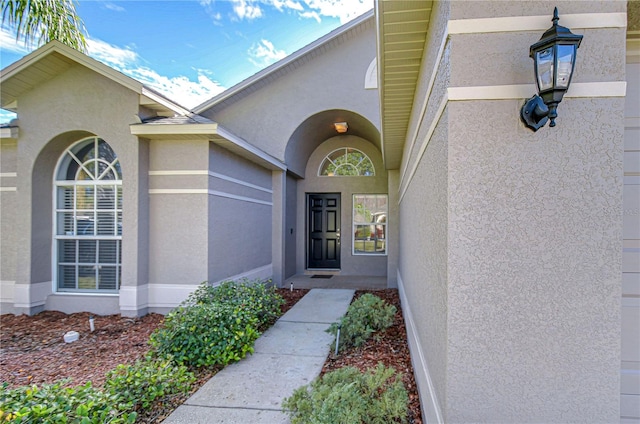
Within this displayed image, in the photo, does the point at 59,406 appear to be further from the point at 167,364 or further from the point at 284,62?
the point at 284,62

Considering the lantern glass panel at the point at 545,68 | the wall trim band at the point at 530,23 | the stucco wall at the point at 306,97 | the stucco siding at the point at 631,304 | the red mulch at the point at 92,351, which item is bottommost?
the red mulch at the point at 92,351

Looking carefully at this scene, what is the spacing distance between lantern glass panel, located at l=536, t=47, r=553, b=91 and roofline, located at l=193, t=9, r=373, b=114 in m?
7.72

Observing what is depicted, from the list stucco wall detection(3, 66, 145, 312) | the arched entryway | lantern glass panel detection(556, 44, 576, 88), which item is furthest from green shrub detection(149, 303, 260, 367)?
the arched entryway

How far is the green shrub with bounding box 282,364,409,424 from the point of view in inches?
92.0

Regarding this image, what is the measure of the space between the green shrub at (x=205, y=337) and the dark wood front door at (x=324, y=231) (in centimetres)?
615

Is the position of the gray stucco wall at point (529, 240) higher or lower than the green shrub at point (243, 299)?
higher

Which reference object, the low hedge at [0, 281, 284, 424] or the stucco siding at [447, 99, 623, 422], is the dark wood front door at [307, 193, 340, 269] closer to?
the low hedge at [0, 281, 284, 424]

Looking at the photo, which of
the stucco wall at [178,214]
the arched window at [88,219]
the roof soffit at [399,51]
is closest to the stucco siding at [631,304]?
the roof soffit at [399,51]

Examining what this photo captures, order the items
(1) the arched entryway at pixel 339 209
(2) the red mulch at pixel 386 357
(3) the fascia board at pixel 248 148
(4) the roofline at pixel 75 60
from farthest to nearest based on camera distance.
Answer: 1. (1) the arched entryway at pixel 339 209
2. (3) the fascia board at pixel 248 148
3. (4) the roofline at pixel 75 60
4. (2) the red mulch at pixel 386 357

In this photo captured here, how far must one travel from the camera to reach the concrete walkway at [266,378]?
2.92 metres

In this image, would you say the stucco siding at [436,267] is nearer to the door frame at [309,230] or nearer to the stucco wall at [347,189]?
the stucco wall at [347,189]

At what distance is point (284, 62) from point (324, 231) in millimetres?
5126

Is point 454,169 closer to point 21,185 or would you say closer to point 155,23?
point 21,185

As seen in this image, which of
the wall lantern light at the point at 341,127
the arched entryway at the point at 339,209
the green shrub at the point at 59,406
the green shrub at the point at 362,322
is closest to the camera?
the green shrub at the point at 59,406
